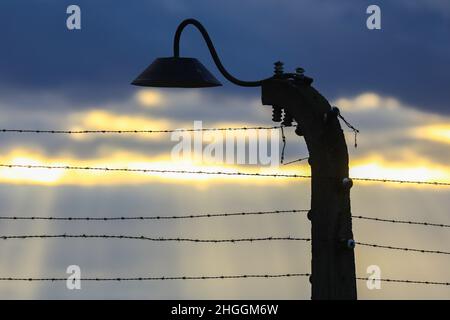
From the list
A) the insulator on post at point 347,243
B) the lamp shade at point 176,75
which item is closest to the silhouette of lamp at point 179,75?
the lamp shade at point 176,75

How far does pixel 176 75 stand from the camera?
13.5m

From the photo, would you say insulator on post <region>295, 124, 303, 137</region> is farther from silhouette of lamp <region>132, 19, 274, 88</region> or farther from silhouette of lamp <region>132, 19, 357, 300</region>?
silhouette of lamp <region>132, 19, 274, 88</region>

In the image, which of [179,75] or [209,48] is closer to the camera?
[179,75]

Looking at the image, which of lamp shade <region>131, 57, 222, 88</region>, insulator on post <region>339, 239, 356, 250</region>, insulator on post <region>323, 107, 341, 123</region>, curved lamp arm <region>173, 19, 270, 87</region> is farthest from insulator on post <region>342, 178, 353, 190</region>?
lamp shade <region>131, 57, 222, 88</region>

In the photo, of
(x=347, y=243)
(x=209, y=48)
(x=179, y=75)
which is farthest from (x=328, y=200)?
(x=209, y=48)

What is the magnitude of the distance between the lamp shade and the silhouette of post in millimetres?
1159

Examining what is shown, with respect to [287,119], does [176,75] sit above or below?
above

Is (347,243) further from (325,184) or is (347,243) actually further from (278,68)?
(278,68)

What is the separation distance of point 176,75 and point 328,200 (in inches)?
91.2

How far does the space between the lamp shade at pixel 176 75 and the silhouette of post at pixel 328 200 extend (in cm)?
116

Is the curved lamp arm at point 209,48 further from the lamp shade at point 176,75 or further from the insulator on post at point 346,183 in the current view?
the insulator on post at point 346,183

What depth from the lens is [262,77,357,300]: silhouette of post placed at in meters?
13.1
